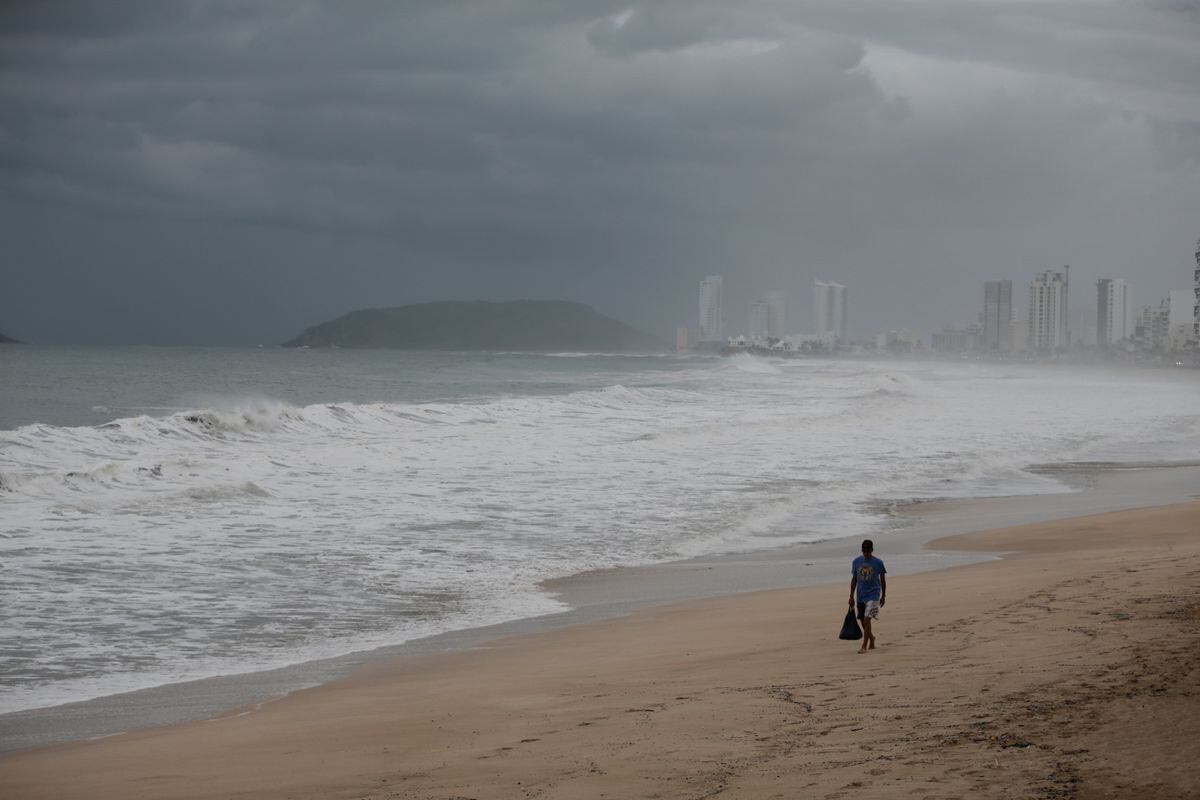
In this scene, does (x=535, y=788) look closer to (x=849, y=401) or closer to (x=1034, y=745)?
(x=1034, y=745)

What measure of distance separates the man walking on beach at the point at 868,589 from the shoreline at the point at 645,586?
3.07m

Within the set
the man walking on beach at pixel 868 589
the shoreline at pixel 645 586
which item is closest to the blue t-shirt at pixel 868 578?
the man walking on beach at pixel 868 589

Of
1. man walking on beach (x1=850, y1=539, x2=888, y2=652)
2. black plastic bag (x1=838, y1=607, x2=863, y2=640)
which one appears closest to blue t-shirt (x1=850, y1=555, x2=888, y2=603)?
man walking on beach (x1=850, y1=539, x2=888, y2=652)

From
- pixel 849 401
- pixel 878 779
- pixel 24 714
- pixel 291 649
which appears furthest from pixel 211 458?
pixel 849 401

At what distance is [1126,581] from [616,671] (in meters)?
4.89

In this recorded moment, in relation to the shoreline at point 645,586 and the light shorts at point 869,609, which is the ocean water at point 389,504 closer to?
the shoreline at point 645,586

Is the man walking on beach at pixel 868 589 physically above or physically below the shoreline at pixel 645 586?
above

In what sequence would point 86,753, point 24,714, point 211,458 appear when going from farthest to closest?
1. point 211,458
2. point 24,714
3. point 86,753

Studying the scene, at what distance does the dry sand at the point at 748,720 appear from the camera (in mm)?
5102

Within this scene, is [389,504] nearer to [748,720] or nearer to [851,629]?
[851,629]

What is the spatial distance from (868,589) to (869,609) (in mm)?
159

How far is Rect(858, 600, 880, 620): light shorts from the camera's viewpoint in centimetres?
798

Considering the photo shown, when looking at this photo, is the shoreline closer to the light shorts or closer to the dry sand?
the dry sand

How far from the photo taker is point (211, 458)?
22266mm
